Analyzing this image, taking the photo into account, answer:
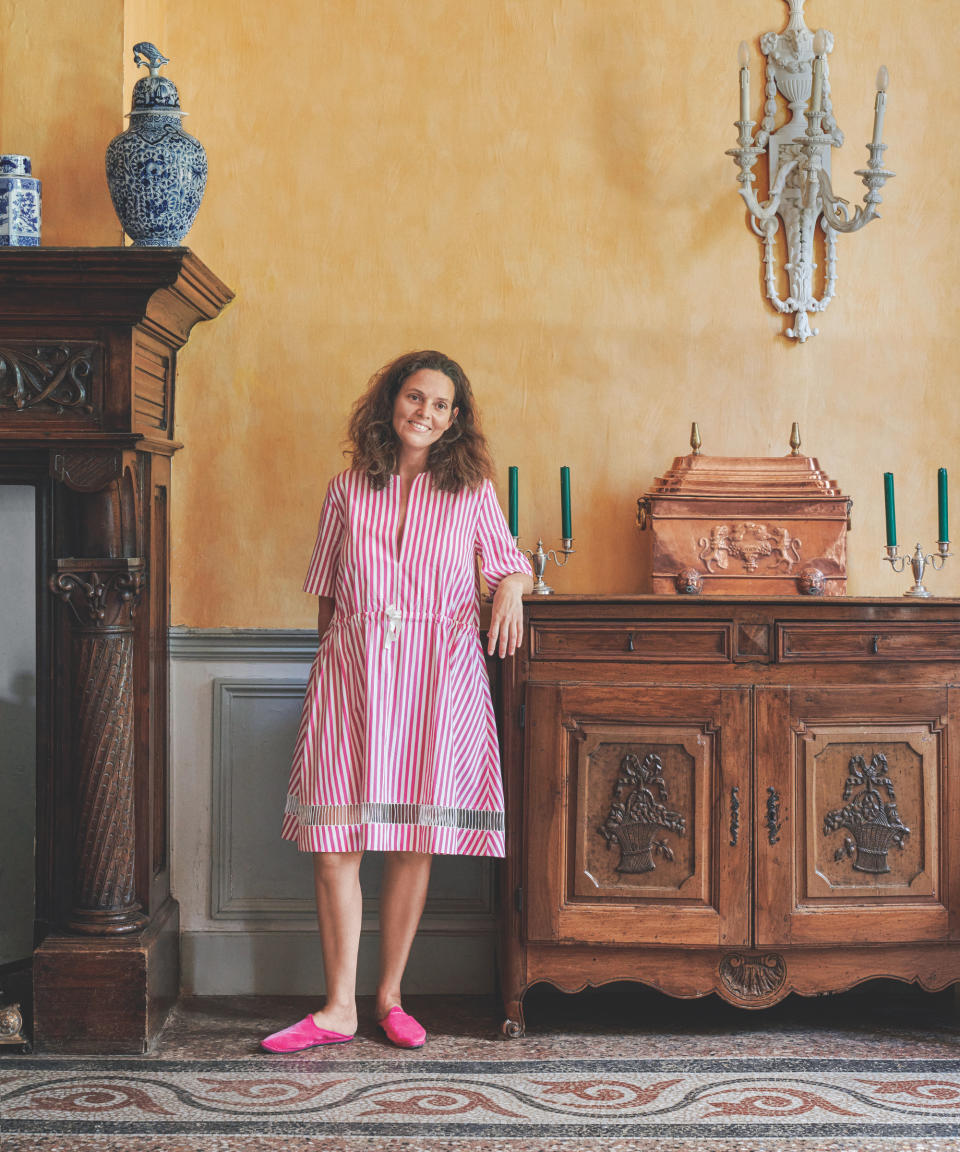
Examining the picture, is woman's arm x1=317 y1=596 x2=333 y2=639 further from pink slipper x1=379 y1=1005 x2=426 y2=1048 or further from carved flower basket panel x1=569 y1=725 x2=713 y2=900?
pink slipper x1=379 y1=1005 x2=426 y2=1048

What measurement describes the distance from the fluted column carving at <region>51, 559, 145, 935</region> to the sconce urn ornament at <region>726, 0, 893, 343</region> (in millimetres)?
1907

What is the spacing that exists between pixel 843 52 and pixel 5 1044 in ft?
11.0

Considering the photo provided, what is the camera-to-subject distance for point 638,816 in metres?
2.78

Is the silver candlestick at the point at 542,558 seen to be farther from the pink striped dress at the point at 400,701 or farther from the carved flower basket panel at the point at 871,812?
the carved flower basket panel at the point at 871,812

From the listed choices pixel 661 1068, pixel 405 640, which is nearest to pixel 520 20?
pixel 405 640

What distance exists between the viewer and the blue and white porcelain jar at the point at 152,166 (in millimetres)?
2766

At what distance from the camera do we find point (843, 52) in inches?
128

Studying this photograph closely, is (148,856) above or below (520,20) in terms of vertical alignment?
below

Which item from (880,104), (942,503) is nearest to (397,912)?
(942,503)

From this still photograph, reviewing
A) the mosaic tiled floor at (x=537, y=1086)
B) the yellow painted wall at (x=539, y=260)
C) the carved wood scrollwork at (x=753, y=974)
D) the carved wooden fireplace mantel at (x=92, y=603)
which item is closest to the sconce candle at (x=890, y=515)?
the yellow painted wall at (x=539, y=260)

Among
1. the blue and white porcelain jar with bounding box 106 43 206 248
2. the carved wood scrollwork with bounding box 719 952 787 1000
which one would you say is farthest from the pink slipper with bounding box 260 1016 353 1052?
the blue and white porcelain jar with bounding box 106 43 206 248

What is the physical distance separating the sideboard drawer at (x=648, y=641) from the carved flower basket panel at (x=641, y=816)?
0.17 meters

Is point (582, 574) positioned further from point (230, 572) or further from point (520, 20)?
point (520, 20)

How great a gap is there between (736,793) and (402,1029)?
97cm
